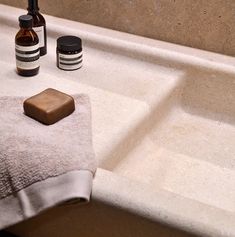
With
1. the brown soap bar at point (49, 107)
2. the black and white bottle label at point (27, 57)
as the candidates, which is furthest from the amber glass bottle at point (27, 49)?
the brown soap bar at point (49, 107)

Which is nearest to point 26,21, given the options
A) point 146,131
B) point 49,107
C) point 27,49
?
point 27,49

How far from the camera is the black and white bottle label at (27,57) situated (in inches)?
37.5

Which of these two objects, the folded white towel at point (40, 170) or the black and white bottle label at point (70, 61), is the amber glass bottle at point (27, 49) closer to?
the black and white bottle label at point (70, 61)

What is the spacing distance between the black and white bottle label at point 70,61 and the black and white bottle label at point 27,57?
0.18ft

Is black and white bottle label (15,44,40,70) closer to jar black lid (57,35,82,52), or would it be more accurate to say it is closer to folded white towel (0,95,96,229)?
jar black lid (57,35,82,52)

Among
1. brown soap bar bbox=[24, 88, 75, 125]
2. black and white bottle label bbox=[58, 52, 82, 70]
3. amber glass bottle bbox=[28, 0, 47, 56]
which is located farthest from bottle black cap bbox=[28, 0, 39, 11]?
brown soap bar bbox=[24, 88, 75, 125]

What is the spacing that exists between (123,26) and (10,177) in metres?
0.53

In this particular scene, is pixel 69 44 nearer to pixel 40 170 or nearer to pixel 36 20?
pixel 36 20

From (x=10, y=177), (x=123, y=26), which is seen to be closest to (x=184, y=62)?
(x=123, y=26)

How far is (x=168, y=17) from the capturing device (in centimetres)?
107

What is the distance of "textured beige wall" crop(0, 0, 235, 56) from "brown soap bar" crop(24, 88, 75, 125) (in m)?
0.34

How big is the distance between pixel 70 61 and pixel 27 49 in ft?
0.34

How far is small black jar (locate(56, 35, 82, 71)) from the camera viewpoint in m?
1.00

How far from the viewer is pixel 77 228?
29.5 inches
